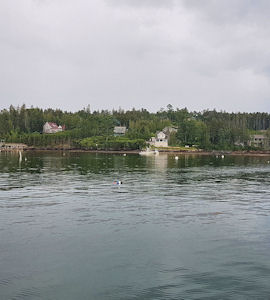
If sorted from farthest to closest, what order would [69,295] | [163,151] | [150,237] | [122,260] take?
1. [163,151]
2. [150,237]
3. [122,260]
4. [69,295]

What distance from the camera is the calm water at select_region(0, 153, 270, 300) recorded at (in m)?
15.7

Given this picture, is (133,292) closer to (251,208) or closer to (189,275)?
(189,275)

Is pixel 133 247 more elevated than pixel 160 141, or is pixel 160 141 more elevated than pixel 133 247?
pixel 160 141

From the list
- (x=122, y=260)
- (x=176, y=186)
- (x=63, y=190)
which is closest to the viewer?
(x=122, y=260)

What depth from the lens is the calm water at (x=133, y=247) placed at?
51.6 ft

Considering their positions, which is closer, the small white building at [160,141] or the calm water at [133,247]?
the calm water at [133,247]

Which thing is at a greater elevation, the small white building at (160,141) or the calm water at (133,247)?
the small white building at (160,141)

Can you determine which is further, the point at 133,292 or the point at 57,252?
the point at 57,252

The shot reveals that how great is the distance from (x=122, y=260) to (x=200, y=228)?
8.75 m

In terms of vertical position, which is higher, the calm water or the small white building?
the small white building

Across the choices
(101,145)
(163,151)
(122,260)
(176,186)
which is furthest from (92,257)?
(101,145)

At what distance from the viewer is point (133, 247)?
21.0 m

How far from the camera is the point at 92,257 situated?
1939 cm

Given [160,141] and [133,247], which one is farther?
[160,141]
